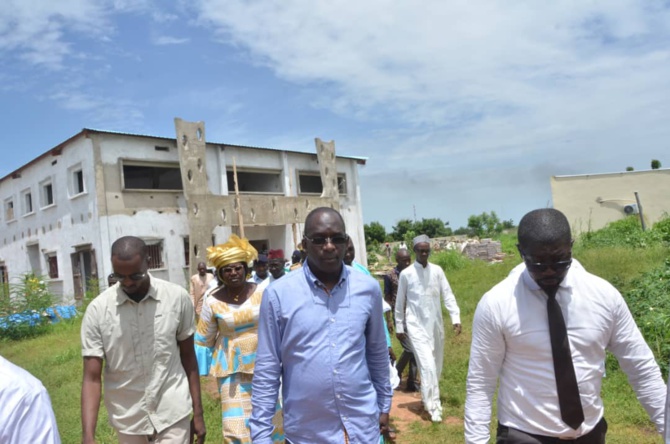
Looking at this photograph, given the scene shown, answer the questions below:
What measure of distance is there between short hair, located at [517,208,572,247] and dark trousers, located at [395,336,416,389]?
4632 mm

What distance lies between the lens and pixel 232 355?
3.96m

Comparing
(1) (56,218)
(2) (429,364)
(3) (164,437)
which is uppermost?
(1) (56,218)

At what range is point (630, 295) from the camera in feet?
30.1

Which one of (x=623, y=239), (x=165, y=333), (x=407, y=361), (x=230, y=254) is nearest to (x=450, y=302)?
(x=407, y=361)

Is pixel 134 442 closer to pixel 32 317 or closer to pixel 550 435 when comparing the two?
pixel 550 435

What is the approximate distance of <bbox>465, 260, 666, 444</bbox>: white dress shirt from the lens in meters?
2.56

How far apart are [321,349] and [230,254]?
1.63 meters

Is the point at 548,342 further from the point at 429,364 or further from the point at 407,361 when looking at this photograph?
the point at 407,361

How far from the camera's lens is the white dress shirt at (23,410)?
5.19 feet

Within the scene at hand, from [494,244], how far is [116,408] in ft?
74.8

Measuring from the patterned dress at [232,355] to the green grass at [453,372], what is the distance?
7.96 ft

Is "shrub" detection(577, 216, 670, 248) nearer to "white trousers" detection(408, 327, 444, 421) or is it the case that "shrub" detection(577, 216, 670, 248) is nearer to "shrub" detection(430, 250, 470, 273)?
"shrub" detection(430, 250, 470, 273)

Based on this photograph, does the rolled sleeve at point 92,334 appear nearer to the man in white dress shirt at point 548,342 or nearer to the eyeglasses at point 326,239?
the eyeglasses at point 326,239

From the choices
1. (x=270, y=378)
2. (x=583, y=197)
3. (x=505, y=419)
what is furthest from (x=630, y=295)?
(x=583, y=197)
